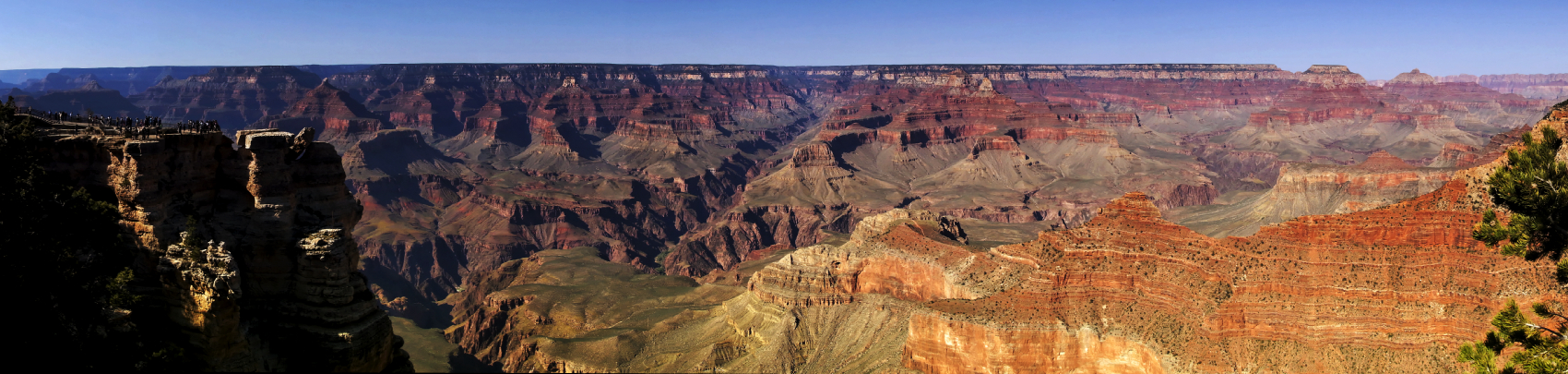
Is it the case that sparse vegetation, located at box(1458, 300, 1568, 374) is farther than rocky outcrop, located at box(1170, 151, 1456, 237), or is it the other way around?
rocky outcrop, located at box(1170, 151, 1456, 237)

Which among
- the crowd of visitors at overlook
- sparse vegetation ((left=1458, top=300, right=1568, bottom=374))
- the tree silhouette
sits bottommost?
sparse vegetation ((left=1458, top=300, right=1568, bottom=374))

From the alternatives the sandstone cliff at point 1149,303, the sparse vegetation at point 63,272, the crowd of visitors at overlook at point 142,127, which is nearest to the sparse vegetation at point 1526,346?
the sandstone cliff at point 1149,303

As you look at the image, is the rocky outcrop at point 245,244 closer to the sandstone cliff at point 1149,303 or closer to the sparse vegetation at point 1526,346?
the sparse vegetation at point 1526,346

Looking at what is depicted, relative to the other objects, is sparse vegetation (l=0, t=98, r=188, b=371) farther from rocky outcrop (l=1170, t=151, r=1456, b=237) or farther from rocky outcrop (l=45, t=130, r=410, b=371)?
rocky outcrop (l=1170, t=151, r=1456, b=237)

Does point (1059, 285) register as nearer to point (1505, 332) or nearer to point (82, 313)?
point (1505, 332)

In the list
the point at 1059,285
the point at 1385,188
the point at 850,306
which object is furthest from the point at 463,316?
the point at 1385,188

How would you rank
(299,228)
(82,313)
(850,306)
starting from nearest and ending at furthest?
(82,313), (299,228), (850,306)

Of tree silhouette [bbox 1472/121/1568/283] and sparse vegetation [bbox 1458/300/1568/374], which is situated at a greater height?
tree silhouette [bbox 1472/121/1568/283]

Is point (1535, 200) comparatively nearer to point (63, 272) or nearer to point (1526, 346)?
point (1526, 346)

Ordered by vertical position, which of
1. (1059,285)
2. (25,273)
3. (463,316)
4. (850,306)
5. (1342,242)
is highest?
(25,273)

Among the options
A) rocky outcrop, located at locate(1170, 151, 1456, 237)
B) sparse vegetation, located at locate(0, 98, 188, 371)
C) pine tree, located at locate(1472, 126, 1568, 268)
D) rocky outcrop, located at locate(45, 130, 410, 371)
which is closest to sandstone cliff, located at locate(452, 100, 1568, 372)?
pine tree, located at locate(1472, 126, 1568, 268)
